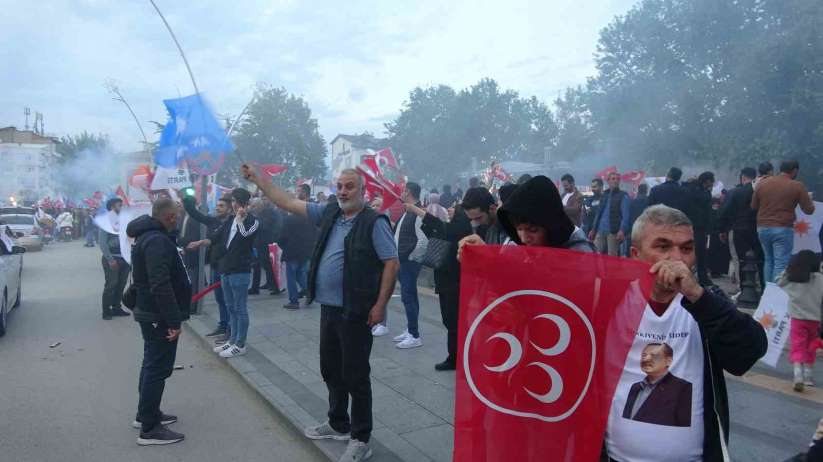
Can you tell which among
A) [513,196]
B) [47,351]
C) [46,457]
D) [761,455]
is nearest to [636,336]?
[513,196]

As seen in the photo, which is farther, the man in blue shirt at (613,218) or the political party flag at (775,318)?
the man in blue shirt at (613,218)

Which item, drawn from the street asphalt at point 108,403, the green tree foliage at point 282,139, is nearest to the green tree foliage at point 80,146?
the green tree foliage at point 282,139

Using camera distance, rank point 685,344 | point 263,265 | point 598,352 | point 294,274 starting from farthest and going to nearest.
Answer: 1. point 263,265
2. point 294,274
3. point 598,352
4. point 685,344

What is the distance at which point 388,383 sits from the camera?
6.10m

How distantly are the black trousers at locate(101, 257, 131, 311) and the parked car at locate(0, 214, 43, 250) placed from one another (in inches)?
671

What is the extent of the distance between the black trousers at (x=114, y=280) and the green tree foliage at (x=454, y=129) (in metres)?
49.0

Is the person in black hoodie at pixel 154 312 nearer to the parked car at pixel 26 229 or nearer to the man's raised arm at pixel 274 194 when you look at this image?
the man's raised arm at pixel 274 194

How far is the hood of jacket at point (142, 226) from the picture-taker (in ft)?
16.1

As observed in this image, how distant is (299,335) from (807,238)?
22.5ft

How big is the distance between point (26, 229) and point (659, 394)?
97.7 feet

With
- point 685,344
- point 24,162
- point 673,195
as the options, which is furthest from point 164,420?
point 24,162

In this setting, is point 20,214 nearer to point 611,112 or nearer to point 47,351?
point 47,351

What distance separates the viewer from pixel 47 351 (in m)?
7.98

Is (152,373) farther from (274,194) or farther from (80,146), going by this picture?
(80,146)
